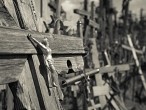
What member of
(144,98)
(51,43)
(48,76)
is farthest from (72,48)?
(144,98)

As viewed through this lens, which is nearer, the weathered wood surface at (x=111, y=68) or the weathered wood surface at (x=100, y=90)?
the weathered wood surface at (x=100, y=90)

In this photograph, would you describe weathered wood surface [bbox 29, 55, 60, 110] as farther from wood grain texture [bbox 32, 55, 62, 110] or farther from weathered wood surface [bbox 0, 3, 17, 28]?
Answer: weathered wood surface [bbox 0, 3, 17, 28]

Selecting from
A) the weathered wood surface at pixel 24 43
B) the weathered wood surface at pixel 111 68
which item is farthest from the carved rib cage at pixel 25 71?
the weathered wood surface at pixel 111 68

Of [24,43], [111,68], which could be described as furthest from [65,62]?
[111,68]

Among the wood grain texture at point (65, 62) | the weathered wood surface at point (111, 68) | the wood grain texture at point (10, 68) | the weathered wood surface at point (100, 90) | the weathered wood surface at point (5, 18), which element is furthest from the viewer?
the weathered wood surface at point (111, 68)

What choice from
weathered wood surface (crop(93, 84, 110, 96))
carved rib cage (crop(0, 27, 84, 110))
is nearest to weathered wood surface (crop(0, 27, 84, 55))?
carved rib cage (crop(0, 27, 84, 110))

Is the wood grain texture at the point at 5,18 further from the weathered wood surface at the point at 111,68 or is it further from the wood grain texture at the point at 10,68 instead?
the weathered wood surface at the point at 111,68

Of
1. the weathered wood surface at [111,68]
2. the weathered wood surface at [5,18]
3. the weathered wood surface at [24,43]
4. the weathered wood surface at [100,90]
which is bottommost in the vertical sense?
the weathered wood surface at [100,90]

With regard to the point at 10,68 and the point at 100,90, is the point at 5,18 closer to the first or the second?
the point at 10,68
